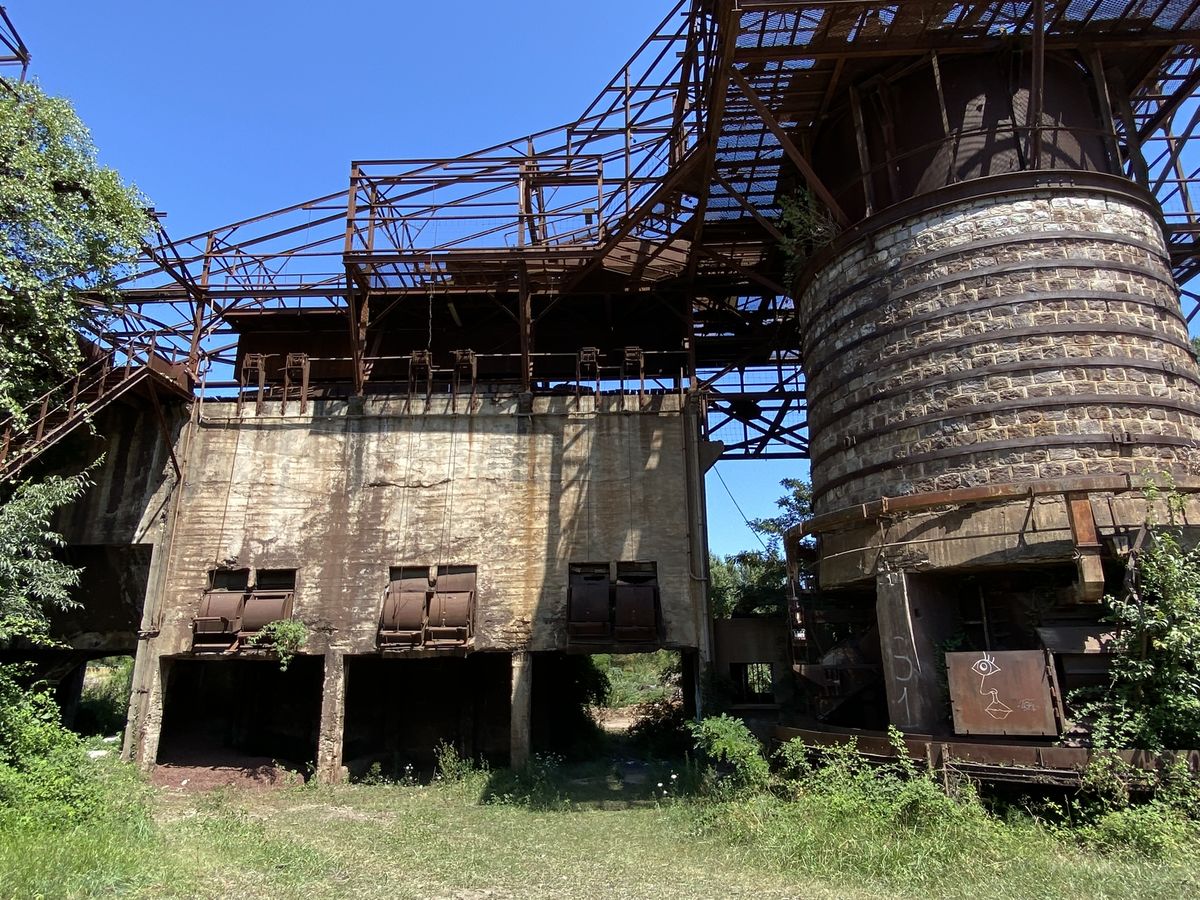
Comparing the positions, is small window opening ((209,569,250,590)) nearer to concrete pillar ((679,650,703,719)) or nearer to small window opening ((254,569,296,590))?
small window opening ((254,569,296,590))

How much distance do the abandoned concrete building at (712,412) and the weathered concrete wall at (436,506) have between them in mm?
71

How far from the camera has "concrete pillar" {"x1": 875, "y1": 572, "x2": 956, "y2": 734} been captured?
1120 cm

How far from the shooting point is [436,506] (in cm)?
1741

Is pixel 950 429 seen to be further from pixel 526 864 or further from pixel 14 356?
pixel 14 356

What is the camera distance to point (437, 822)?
39.9ft

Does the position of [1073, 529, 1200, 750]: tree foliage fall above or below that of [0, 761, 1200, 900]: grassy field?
above

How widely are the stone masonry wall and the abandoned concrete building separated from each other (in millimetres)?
51

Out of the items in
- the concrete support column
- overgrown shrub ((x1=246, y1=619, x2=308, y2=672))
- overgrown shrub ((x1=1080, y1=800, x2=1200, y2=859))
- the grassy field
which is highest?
overgrown shrub ((x1=246, y1=619, x2=308, y2=672))

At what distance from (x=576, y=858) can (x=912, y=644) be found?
5.82m

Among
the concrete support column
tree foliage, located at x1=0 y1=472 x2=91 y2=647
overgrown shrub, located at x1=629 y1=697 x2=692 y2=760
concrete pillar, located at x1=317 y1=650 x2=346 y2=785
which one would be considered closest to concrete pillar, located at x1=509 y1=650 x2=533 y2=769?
concrete pillar, located at x1=317 y1=650 x2=346 y2=785

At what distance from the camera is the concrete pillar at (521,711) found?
15.7m

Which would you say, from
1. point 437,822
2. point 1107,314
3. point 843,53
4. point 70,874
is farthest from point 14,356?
point 1107,314

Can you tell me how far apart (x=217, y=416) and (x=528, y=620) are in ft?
30.2

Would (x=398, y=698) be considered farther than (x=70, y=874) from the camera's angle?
Yes
